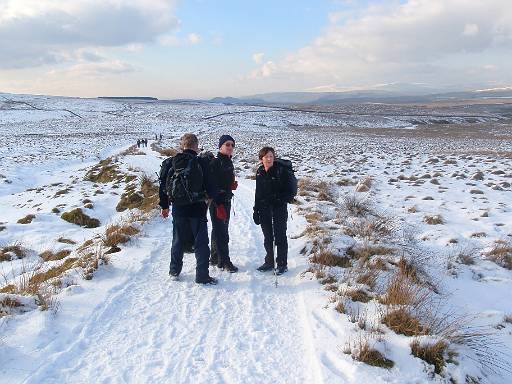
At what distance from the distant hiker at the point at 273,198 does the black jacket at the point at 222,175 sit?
448mm

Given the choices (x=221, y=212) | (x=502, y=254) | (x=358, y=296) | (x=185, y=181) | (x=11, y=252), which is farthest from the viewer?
(x=11, y=252)

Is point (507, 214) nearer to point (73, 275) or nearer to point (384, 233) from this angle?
point (384, 233)

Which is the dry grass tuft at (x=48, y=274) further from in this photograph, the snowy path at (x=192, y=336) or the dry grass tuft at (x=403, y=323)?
the dry grass tuft at (x=403, y=323)

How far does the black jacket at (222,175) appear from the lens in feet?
21.3

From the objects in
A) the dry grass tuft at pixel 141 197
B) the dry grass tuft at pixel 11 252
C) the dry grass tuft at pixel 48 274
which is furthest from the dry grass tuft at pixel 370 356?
the dry grass tuft at pixel 141 197

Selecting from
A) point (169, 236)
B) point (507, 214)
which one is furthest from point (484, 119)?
point (169, 236)

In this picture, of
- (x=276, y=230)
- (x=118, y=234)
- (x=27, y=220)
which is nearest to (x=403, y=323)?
(x=276, y=230)

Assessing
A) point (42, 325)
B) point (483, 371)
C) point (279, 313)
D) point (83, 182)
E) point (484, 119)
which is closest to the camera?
point (483, 371)

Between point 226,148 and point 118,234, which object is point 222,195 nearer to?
point 226,148

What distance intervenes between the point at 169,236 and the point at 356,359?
5665 millimetres

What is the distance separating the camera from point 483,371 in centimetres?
423

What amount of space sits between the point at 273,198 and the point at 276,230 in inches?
21.9

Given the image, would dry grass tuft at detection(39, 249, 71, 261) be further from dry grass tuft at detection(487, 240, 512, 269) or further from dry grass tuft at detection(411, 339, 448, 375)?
dry grass tuft at detection(487, 240, 512, 269)

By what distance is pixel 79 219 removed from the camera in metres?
12.2
